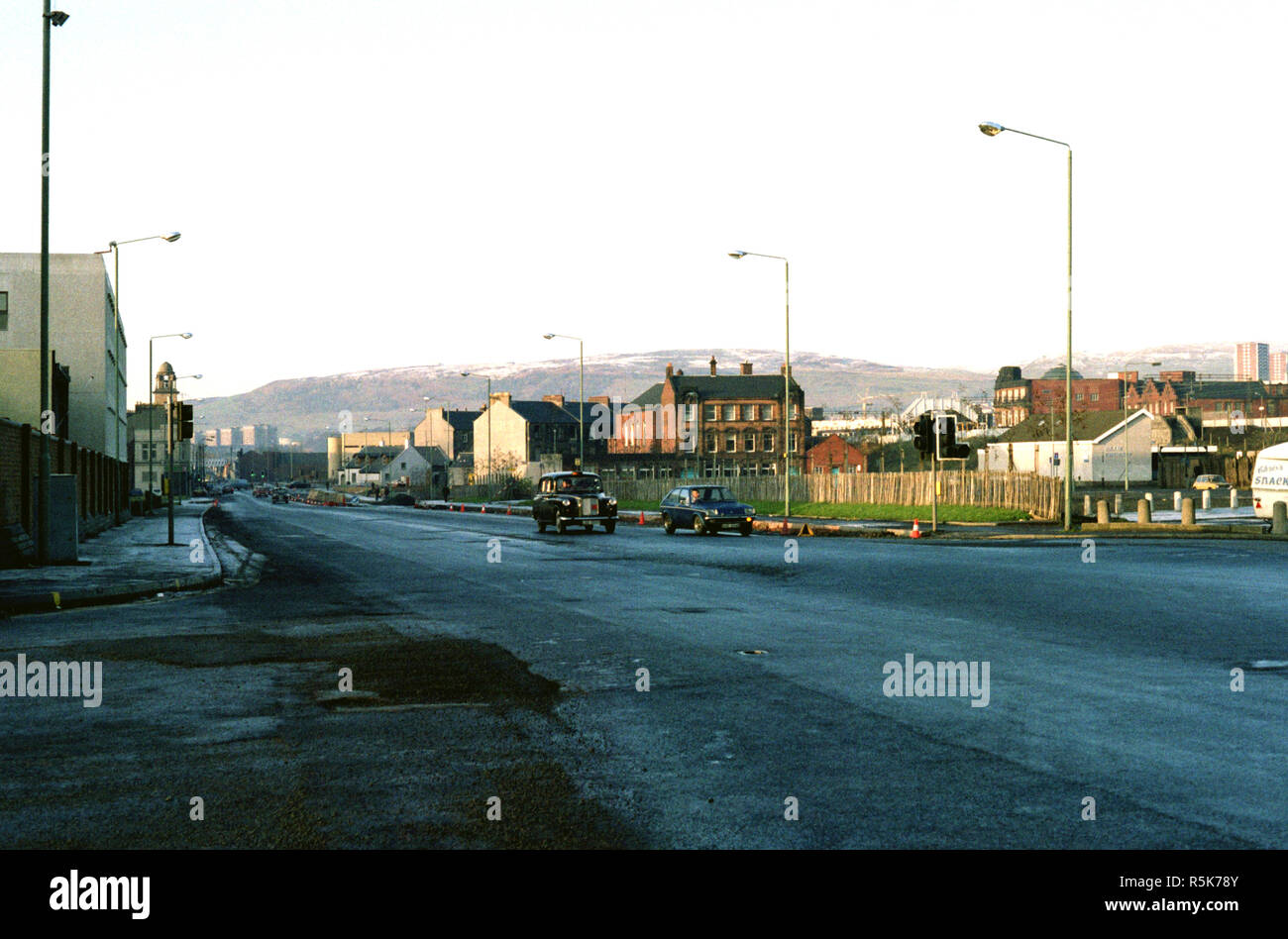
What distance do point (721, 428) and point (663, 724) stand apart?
109683mm

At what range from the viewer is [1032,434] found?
335ft

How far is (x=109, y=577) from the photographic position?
2072 centimetres

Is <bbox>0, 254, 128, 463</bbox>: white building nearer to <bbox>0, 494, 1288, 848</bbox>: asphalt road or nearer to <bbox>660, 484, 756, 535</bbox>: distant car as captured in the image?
<bbox>660, 484, 756, 535</bbox>: distant car

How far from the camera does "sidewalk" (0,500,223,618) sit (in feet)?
56.5

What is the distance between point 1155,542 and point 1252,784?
25.8m

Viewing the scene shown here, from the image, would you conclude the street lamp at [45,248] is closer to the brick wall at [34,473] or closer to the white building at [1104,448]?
the brick wall at [34,473]

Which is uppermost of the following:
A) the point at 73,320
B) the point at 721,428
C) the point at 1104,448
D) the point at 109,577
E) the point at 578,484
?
the point at 73,320

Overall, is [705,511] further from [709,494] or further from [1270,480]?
[1270,480]

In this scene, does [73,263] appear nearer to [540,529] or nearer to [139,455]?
[540,529]

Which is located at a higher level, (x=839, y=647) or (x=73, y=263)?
(x=73, y=263)

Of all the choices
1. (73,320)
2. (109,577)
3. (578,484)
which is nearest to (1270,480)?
(578,484)

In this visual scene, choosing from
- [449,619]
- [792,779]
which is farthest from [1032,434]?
[792,779]

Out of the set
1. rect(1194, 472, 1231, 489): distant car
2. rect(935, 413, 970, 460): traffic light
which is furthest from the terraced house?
rect(935, 413, 970, 460): traffic light
